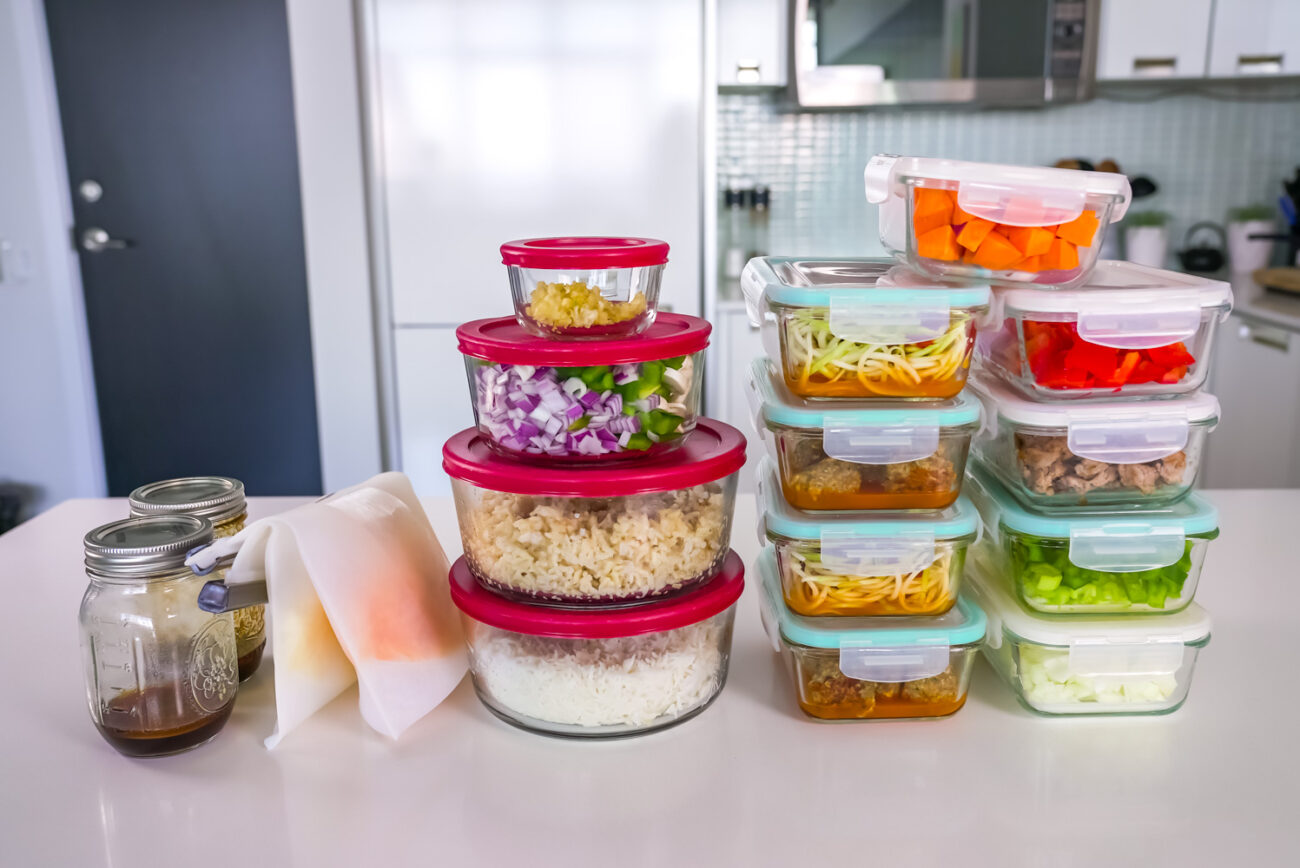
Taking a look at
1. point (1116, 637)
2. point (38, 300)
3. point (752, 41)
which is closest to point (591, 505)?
point (1116, 637)

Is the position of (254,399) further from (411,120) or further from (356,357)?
(411,120)

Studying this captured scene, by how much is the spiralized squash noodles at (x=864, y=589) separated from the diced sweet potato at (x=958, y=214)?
10.3 inches

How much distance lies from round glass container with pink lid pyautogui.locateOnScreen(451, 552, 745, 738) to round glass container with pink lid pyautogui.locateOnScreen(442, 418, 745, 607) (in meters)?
0.02

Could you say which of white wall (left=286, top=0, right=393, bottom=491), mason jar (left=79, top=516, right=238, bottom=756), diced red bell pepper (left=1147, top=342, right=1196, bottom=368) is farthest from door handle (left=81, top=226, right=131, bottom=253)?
diced red bell pepper (left=1147, top=342, right=1196, bottom=368)

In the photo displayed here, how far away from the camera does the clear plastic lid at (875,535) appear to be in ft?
2.63

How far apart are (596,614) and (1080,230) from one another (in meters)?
0.48

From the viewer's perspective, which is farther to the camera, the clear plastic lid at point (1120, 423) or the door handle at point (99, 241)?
the door handle at point (99, 241)

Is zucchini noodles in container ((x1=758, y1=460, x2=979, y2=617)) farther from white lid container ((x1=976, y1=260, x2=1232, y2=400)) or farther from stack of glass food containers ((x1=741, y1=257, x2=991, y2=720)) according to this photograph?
white lid container ((x1=976, y1=260, x2=1232, y2=400))

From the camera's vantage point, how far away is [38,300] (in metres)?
3.15

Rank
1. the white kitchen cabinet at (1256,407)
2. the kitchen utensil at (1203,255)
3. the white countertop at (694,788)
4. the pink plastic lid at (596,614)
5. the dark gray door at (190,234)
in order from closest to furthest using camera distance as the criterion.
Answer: the white countertop at (694,788) → the pink plastic lid at (596,614) → the white kitchen cabinet at (1256,407) → the dark gray door at (190,234) → the kitchen utensil at (1203,255)

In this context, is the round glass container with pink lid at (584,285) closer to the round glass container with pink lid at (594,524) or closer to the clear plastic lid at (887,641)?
the round glass container with pink lid at (594,524)

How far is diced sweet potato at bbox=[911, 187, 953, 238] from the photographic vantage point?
824 millimetres

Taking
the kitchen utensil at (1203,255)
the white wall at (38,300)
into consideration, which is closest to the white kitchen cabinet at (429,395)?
the white wall at (38,300)

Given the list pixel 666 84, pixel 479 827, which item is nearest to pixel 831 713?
pixel 479 827
